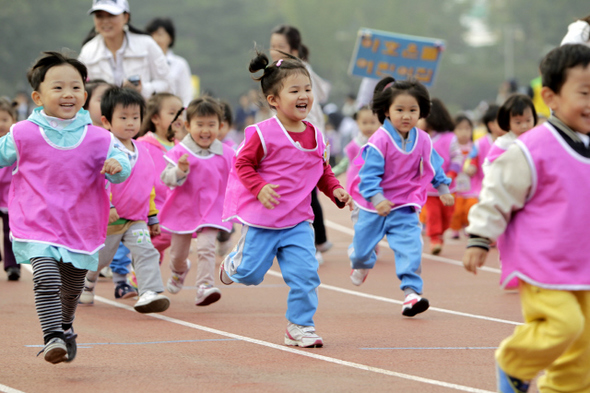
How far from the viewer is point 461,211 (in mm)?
13500

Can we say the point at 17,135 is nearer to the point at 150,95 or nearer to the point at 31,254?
the point at 31,254

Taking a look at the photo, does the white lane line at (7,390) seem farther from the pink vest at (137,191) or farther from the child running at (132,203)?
the pink vest at (137,191)

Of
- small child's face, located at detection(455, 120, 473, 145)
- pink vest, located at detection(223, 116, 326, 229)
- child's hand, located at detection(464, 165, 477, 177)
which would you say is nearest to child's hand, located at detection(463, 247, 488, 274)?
pink vest, located at detection(223, 116, 326, 229)

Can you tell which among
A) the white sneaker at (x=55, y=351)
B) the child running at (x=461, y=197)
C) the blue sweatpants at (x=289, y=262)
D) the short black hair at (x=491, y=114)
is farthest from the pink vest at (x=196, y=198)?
the child running at (x=461, y=197)

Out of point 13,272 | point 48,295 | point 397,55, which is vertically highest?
point 397,55

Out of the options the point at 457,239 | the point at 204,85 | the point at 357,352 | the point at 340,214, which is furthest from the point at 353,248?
the point at 204,85

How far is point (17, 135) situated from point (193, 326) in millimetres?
→ 2197

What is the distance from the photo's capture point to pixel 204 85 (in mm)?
75750

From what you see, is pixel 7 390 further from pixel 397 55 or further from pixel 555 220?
pixel 397 55

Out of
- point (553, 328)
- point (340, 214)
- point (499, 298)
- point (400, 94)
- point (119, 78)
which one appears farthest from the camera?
point (340, 214)

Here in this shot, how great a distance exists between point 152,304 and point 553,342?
3702 millimetres

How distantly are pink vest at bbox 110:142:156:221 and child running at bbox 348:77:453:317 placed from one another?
5.66ft

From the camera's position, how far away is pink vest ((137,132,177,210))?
869cm

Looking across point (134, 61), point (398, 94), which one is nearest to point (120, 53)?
point (134, 61)
